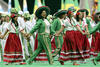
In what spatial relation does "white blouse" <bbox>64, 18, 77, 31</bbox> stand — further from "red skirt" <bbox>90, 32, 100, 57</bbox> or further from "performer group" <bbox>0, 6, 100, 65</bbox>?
"red skirt" <bbox>90, 32, 100, 57</bbox>

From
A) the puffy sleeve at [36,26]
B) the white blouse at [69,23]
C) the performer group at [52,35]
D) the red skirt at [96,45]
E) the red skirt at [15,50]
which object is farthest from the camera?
the red skirt at [96,45]

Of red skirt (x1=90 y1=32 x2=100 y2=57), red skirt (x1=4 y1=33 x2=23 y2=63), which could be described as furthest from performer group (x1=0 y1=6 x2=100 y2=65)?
red skirt (x1=90 y1=32 x2=100 y2=57)

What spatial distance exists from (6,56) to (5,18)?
4.23 meters

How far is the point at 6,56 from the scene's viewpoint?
1605 centimetres

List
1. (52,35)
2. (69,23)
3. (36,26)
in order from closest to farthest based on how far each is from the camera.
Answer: (36,26) < (69,23) < (52,35)

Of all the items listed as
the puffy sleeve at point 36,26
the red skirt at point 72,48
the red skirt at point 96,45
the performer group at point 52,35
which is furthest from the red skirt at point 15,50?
the red skirt at point 96,45

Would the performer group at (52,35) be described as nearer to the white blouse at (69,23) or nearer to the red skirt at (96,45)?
the white blouse at (69,23)

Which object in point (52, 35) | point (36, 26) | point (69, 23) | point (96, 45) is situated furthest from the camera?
point (96, 45)

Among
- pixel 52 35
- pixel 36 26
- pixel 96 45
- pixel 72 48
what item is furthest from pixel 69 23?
pixel 96 45

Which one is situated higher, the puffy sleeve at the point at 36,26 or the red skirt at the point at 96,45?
the puffy sleeve at the point at 36,26

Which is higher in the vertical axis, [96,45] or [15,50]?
[15,50]

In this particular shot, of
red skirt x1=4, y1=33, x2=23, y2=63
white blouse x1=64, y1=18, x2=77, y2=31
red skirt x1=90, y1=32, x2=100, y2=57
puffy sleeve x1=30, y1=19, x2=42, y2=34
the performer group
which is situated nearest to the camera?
puffy sleeve x1=30, y1=19, x2=42, y2=34

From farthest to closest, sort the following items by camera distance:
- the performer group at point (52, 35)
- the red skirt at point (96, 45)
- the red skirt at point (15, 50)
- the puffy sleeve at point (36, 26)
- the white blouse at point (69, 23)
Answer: the red skirt at point (96, 45) → the red skirt at point (15, 50) → the white blouse at point (69, 23) → the performer group at point (52, 35) → the puffy sleeve at point (36, 26)

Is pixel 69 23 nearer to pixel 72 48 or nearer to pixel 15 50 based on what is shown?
pixel 72 48
